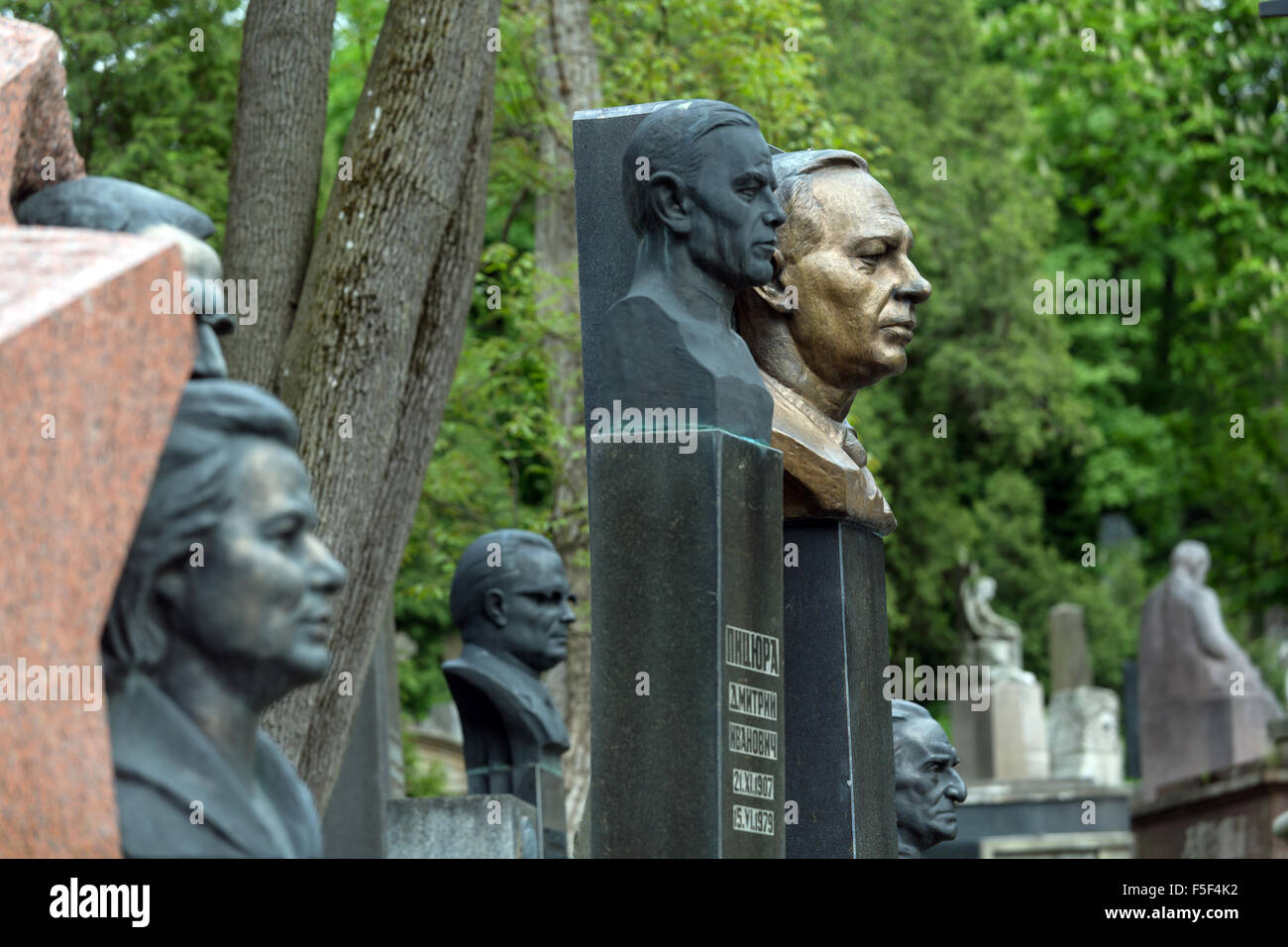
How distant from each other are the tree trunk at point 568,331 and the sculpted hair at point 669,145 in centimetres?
957

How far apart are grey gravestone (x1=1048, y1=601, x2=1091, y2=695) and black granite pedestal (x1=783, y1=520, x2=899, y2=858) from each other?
78.4ft

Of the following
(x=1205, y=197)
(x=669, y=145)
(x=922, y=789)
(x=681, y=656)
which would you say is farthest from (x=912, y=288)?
(x=1205, y=197)

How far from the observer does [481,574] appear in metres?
10.5

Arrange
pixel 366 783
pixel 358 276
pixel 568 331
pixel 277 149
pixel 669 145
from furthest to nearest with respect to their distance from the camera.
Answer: pixel 568 331 < pixel 366 783 < pixel 277 149 < pixel 358 276 < pixel 669 145

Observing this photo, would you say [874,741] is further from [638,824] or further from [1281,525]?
[1281,525]

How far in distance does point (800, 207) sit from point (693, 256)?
3.29 ft

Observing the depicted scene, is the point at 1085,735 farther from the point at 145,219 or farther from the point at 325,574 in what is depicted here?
the point at 325,574

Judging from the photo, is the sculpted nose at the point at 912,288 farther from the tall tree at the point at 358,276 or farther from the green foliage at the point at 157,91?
the green foliage at the point at 157,91

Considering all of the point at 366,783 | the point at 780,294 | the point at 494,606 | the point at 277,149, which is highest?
the point at 277,149

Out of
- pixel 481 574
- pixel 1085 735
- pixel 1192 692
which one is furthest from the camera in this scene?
pixel 1085 735

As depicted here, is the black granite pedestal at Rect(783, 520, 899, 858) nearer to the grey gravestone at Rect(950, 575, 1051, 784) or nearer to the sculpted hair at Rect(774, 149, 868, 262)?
the sculpted hair at Rect(774, 149, 868, 262)

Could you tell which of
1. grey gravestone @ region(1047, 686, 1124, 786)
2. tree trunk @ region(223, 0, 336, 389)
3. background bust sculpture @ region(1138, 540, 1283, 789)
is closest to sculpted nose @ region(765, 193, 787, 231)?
tree trunk @ region(223, 0, 336, 389)

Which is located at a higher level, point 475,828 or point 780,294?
point 780,294

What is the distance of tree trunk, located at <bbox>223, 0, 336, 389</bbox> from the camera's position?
9.44m
